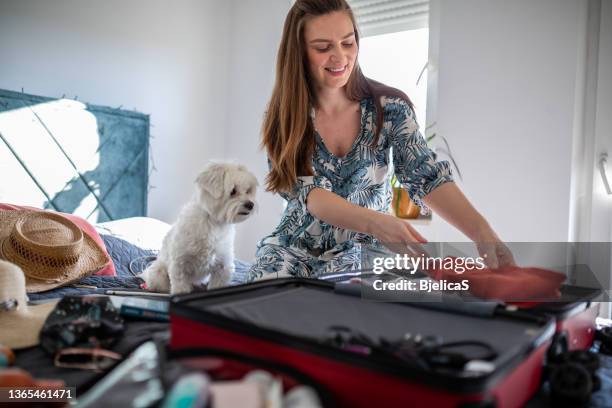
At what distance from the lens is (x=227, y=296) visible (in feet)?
2.27

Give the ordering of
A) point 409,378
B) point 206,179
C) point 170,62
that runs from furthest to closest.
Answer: point 170,62 < point 206,179 < point 409,378

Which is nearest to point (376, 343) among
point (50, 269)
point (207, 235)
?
point (207, 235)

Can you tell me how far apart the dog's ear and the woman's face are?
1.65 ft

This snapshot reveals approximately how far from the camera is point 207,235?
1.56m

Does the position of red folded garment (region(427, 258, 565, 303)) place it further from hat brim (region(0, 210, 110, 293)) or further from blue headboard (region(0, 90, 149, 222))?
blue headboard (region(0, 90, 149, 222))

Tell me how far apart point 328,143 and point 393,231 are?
22.4 inches

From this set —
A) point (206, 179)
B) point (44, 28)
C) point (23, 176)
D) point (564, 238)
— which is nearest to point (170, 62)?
point (44, 28)

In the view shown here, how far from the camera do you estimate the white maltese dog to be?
1530 millimetres

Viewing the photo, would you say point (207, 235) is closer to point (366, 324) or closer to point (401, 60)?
point (366, 324)

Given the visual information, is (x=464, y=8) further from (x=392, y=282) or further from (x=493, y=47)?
(x=392, y=282)

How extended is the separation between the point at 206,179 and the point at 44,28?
1353 millimetres

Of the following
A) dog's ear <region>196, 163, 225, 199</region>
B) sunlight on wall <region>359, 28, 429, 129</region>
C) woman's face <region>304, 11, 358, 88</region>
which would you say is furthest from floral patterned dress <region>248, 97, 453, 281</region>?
sunlight on wall <region>359, 28, 429, 129</region>

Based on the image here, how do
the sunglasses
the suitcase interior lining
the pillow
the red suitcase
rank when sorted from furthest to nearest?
the pillow
the sunglasses
the suitcase interior lining
the red suitcase

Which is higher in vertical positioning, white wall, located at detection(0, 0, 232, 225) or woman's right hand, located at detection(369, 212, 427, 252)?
white wall, located at detection(0, 0, 232, 225)
